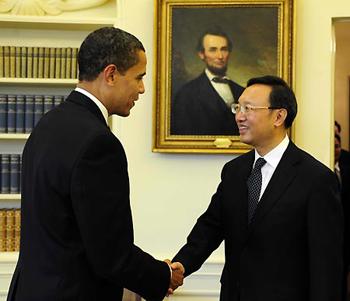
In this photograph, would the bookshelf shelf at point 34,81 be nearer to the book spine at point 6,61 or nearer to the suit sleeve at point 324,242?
the book spine at point 6,61

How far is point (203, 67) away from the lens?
11.9 ft

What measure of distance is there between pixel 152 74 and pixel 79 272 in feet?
6.44

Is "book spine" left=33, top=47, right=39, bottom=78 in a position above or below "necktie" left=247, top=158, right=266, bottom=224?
above

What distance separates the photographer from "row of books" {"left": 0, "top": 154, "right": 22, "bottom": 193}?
388 cm

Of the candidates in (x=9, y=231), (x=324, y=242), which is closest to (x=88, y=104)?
(x=324, y=242)

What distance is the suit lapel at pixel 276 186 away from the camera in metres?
2.37

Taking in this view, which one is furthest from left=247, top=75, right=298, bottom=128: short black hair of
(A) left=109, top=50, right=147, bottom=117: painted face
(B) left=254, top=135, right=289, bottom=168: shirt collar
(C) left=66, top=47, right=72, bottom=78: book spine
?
(C) left=66, top=47, right=72, bottom=78: book spine

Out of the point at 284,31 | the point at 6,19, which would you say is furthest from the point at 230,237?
the point at 6,19

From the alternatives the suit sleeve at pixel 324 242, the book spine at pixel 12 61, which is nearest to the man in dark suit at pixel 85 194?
the suit sleeve at pixel 324 242

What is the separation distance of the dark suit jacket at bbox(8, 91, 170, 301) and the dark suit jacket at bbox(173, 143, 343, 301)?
62cm

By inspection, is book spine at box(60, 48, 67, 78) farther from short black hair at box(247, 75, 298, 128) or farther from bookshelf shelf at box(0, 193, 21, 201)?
short black hair at box(247, 75, 298, 128)

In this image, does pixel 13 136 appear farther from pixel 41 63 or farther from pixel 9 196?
pixel 41 63

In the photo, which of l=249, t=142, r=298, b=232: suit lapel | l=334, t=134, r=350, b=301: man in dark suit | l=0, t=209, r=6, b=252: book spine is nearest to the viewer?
l=249, t=142, r=298, b=232: suit lapel

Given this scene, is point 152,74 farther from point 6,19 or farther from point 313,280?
point 313,280
